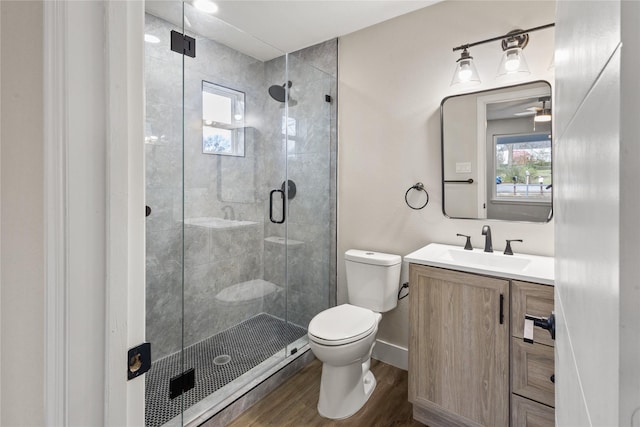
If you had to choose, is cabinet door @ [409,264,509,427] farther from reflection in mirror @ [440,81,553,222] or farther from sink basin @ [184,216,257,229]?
sink basin @ [184,216,257,229]

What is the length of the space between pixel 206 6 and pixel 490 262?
7.79 ft

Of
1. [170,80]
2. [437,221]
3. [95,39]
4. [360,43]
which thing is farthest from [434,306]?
[170,80]

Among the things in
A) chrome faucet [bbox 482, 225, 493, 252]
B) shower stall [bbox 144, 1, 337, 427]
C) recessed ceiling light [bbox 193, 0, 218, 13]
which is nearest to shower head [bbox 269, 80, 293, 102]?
shower stall [bbox 144, 1, 337, 427]

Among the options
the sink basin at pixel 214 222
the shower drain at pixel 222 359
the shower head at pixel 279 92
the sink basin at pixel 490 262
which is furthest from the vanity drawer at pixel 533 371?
the shower head at pixel 279 92

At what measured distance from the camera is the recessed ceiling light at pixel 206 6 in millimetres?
2031

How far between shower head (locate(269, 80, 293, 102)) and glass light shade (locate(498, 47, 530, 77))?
1.45m

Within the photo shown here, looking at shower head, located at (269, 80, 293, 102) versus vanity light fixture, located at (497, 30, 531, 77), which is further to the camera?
shower head, located at (269, 80, 293, 102)

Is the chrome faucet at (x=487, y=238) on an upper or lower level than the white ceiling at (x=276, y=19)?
lower

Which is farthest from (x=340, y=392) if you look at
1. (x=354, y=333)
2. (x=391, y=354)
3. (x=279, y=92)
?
(x=279, y=92)

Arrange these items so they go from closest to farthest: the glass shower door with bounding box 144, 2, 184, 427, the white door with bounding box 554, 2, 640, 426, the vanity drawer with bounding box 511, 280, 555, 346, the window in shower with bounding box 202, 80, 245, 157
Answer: the white door with bounding box 554, 2, 640, 426 → the vanity drawer with bounding box 511, 280, 555, 346 → the glass shower door with bounding box 144, 2, 184, 427 → the window in shower with bounding box 202, 80, 245, 157

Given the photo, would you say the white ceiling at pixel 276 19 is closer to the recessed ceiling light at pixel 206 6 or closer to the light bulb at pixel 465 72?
the recessed ceiling light at pixel 206 6

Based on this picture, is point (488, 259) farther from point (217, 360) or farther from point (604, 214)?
point (217, 360)

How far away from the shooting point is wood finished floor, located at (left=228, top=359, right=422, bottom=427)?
174cm

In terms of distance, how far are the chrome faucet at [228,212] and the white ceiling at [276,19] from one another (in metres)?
1.19
